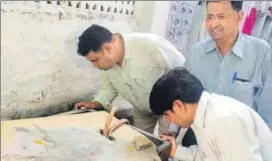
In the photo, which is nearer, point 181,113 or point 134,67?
point 181,113

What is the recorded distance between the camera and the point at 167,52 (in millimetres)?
1713

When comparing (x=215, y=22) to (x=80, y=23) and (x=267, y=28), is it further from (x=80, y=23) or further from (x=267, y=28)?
(x=267, y=28)

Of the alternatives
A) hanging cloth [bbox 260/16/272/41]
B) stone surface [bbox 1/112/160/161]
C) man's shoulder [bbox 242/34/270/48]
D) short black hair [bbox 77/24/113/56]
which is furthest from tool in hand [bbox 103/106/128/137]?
hanging cloth [bbox 260/16/272/41]

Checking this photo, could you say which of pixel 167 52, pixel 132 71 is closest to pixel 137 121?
pixel 132 71

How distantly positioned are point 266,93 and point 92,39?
82cm

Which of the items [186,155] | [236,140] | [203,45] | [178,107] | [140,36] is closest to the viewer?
[236,140]

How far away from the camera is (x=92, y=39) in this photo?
1.45 metres

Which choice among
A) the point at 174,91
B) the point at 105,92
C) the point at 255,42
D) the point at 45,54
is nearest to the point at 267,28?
the point at 255,42

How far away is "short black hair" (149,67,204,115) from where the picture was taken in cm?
115

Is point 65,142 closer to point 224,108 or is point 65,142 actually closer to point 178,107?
point 178,107

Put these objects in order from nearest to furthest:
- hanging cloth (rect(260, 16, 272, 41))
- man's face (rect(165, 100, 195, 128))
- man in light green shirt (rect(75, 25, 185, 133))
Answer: man's face (rect(165, 100, 195, 128))
man in light green shirt (rect(75, 25, 185, 133))
hanging cloth (rect(260, 16, 272, 41))

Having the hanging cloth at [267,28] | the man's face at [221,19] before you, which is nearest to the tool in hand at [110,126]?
the man's face at [221,19]

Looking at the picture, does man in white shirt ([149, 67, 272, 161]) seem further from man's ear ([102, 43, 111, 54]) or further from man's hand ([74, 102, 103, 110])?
man's hand ([74, 102, 103, 110])

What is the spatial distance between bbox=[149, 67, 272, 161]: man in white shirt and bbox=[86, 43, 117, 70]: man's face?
42 cm
